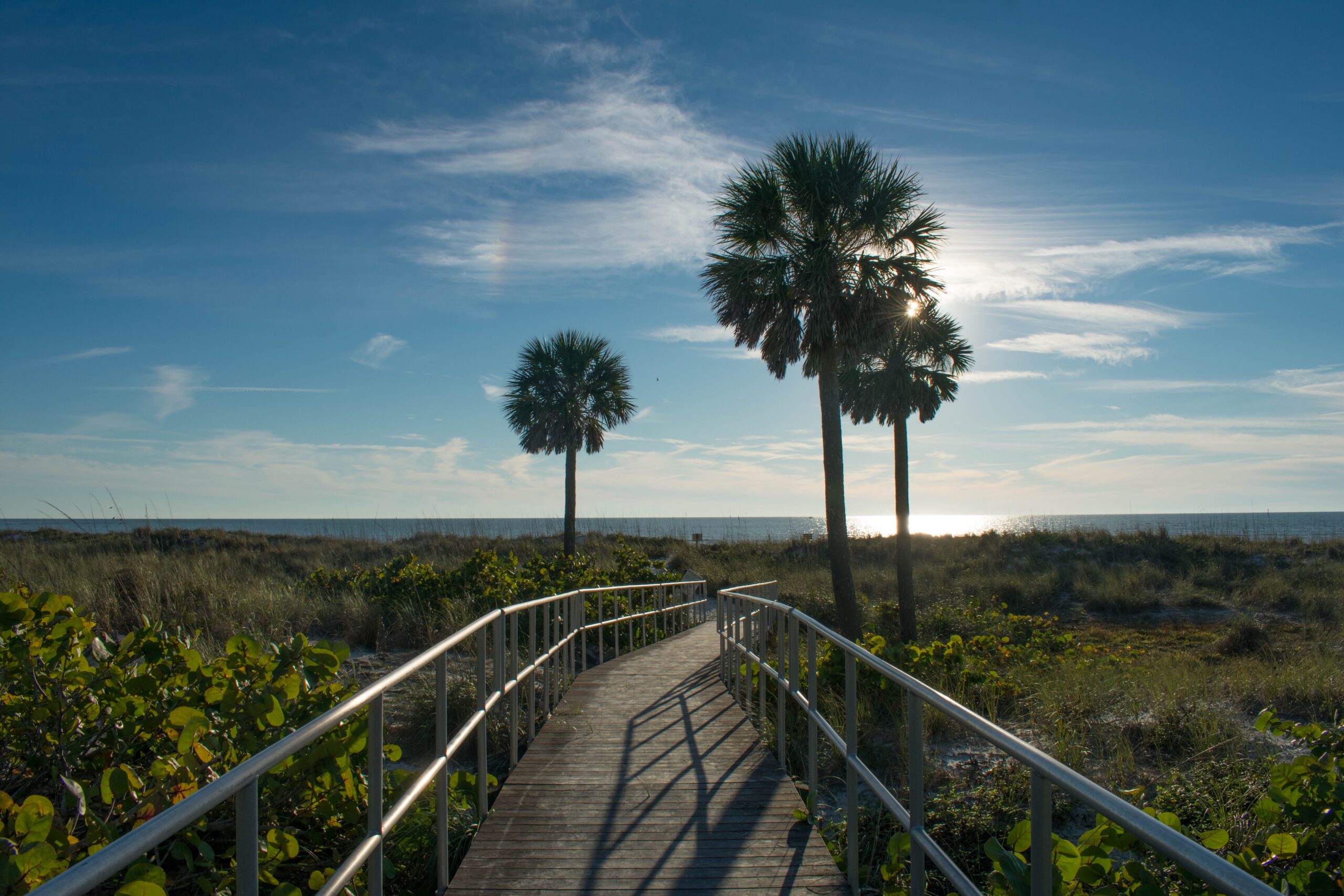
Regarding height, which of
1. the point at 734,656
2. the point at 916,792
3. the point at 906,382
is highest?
the point at 906,382

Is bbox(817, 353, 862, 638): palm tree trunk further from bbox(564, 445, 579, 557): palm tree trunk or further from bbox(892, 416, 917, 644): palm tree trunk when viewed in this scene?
bbox(564, 445, 579, 557): palm tree trunk

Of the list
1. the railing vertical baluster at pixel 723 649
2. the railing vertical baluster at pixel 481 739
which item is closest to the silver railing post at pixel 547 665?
the railing vertical baluster at pixel 481 739

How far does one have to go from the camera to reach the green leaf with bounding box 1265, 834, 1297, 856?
273 cm

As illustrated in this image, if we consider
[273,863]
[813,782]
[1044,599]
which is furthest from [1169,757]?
[1044,599]

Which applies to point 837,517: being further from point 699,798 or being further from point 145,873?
point 145,873

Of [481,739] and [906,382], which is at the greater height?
[906,382]

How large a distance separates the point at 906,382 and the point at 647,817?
14.9 metres

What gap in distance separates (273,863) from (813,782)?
9.55 ft

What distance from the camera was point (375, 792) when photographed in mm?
2941

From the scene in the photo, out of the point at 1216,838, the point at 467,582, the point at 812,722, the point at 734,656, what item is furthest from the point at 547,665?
the point at 467,582

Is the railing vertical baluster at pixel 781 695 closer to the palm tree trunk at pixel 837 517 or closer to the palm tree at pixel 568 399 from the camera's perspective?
the palm tree trunk at pixel 837 517

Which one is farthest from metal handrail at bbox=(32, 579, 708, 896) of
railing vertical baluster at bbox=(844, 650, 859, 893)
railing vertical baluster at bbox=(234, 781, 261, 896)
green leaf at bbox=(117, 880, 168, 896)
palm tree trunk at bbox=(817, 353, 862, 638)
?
palm tree trunk at bbox=(817, 353, 862, 638)

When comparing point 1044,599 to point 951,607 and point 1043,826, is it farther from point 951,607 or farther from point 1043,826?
point 1043,826

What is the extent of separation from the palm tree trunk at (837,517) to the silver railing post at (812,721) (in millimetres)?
9398
